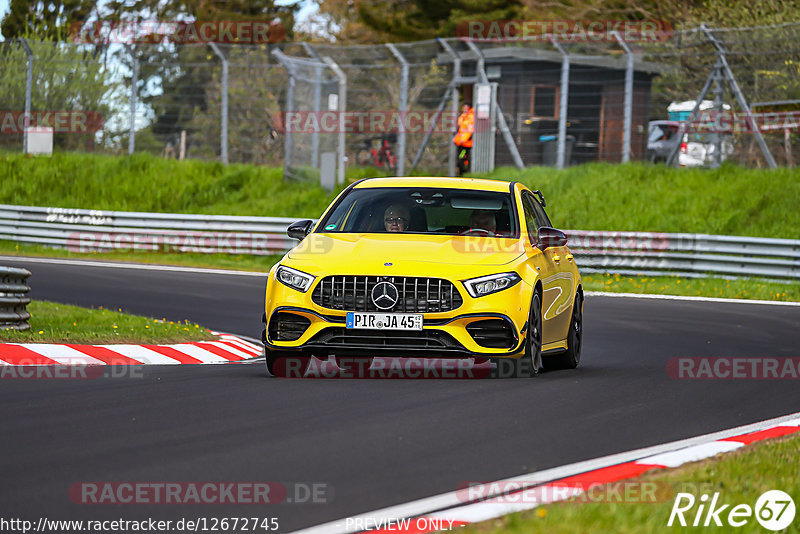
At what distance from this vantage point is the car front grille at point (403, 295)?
30.9 ft

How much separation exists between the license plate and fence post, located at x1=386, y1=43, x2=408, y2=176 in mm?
19461

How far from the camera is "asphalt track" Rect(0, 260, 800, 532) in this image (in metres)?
5.64

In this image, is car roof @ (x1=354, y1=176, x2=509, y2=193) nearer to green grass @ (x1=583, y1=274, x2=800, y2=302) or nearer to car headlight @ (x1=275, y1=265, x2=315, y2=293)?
car headlight @ (x1=275, y1=265, x2=315, y2=293)

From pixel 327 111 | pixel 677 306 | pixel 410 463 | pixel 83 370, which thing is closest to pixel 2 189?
pixel 327 111

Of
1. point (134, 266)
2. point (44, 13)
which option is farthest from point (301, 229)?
point (44, 13)

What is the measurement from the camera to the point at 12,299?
1180cm

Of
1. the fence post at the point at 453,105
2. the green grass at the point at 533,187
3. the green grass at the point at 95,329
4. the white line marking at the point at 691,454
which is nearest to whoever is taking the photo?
the white line marking at the point at 691,454

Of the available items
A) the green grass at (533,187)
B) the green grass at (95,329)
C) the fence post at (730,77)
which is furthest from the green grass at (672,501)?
the fence post at (730,77)

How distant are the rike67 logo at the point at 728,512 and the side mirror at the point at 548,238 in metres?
5.21

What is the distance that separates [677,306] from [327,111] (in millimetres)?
12103

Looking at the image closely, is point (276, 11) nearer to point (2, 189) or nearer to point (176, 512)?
point (2, 189)

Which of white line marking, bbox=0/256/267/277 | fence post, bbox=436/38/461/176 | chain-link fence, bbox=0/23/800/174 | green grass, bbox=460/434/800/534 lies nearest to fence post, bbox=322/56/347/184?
chain-link fence, bbox=0/23/800/174

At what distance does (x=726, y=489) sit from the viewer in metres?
5.63

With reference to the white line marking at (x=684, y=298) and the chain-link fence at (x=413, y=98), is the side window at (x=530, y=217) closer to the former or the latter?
the white line marking at (x=684, y=298)
